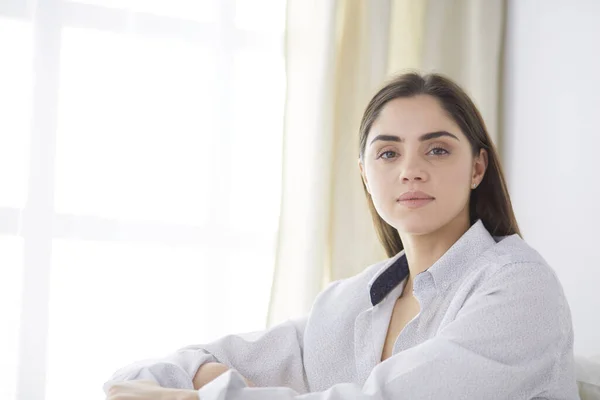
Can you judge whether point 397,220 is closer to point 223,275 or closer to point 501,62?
point 223,275

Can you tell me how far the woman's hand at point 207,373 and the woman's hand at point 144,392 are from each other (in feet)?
0.44

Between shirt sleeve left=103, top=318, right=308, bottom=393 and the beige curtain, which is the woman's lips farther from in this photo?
the beige curtain

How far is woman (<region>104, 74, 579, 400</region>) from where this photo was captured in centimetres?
128

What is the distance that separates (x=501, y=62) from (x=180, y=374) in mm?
1633

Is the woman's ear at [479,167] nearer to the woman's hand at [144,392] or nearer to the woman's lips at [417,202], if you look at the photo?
the woman's lips at [417,202]

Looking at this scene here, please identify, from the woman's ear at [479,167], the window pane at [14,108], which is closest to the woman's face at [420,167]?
the woman's ear at [479,167]

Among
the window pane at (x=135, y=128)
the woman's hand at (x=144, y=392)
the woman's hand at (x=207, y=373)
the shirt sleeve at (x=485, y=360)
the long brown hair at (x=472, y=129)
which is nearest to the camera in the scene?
the shirt sleeve at (x=485, y=360)

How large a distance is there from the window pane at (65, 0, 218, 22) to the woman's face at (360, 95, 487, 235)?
95 centimetres

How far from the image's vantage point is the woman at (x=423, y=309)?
1.28 metres

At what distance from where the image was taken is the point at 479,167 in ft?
5.72

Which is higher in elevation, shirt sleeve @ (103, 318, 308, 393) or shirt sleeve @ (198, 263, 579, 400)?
shirt sleeve @ (198, 263, 579, 400)

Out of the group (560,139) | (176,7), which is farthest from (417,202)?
(176,7)

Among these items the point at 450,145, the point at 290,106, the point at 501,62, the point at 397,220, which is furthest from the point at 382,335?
the point at 501,62

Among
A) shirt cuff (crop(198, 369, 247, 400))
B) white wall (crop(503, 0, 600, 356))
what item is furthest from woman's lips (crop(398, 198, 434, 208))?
white wall (crop(503, 0, 600, 356))
